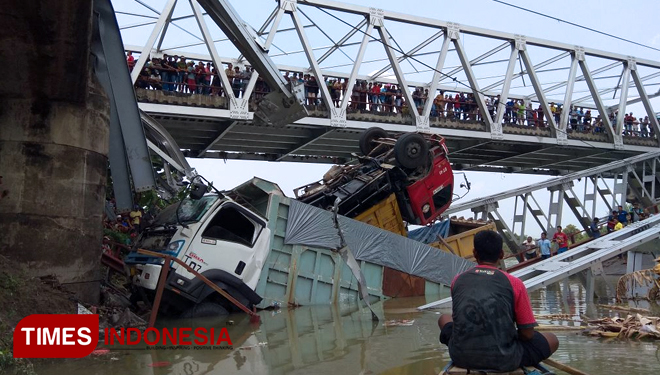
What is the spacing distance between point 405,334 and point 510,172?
24435mm

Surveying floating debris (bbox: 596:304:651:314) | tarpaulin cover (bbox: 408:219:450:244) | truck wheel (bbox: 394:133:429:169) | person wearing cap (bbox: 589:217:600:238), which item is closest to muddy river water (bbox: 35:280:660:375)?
floating debris (bbox: 596:304:651:314)

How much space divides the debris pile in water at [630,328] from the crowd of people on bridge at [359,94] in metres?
7.29

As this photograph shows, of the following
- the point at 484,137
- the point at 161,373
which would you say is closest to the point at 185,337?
the point at 161,373

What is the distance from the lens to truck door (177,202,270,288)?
27.2 ft

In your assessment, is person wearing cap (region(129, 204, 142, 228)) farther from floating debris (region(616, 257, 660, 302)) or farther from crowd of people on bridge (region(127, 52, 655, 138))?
floating debris (region(616, 257, 660, 302))

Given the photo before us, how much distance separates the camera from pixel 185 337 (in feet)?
23.3

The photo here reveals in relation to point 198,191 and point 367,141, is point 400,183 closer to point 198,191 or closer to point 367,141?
point 367,141

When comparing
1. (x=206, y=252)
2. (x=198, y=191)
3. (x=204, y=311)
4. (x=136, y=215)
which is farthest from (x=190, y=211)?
(x=136, y=215)

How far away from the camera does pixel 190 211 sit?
8898 mm

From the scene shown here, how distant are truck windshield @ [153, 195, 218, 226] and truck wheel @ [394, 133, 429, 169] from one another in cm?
454

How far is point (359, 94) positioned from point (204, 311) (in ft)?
45.4

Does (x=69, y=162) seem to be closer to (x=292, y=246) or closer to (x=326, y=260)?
(x=292, y=246)

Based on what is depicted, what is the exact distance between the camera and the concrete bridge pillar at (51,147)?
700 centimetres

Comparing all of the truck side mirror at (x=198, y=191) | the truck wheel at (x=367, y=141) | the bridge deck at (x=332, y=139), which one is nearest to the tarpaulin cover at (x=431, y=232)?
the truck wheel at (x=367, y=141)
